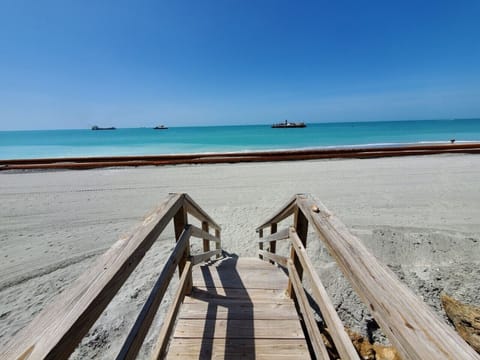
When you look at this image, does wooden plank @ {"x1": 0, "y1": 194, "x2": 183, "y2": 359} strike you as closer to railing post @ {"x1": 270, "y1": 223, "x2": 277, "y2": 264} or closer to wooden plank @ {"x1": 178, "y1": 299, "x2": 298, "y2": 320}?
wooden plank @ {"x1": 178, "y1": 299, "x2": 298, "y2": 320}

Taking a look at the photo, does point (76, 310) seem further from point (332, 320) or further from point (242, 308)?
point (242, 308)

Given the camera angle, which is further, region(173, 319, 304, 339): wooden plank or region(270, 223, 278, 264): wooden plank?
region(270, 223, 278, 264): wooden plank

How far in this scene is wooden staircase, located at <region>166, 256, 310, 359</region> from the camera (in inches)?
59.7

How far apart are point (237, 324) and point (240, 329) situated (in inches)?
1.9

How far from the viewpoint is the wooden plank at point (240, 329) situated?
1634mm

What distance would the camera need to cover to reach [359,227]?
439cm

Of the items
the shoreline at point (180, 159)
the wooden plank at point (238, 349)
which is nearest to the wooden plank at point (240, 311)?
the wooden plank at point (238, 349)

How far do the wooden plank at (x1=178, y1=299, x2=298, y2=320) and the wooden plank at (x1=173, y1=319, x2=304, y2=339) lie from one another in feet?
0.15

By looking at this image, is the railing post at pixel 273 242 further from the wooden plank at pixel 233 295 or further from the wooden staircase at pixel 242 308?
the wooden plank at pixel 233 295

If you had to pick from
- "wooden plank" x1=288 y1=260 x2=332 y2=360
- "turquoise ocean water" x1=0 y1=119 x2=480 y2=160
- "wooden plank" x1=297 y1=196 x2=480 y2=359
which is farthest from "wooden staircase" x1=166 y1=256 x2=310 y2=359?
"turquoise ocean water" x1=0 y1=119 x2=480 y2=160

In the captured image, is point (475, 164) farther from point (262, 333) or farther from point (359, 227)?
point (262, 333)

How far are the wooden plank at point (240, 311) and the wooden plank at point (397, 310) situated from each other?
1.08 meters

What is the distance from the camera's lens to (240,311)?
1.88 metres

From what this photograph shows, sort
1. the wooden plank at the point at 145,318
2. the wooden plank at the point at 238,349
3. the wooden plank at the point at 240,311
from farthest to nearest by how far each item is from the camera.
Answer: the wooden plank at the point at 240,311
the wooden plank at the point at 238,349
the wooden plank at the point at 145,318
